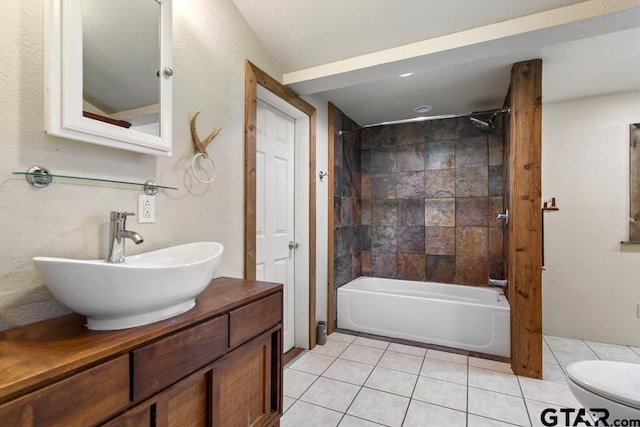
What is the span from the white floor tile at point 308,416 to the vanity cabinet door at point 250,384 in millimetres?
352

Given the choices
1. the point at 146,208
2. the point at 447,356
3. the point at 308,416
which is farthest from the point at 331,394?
the point at 146,208

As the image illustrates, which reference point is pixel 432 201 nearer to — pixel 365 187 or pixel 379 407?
pixel 365 187

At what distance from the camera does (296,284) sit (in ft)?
8.77

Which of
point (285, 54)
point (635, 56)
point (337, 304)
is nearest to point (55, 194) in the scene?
point (285, 54)

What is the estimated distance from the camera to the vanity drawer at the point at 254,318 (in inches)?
46.3

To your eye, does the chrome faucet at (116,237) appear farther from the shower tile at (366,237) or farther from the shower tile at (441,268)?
the shower tile at (441,268)

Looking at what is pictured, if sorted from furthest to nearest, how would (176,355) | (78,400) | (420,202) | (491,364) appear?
(420,202)
(491,364)
(176,355)
(78,400)

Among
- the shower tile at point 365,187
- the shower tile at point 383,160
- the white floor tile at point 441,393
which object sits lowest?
the white floor tile at point 441,393

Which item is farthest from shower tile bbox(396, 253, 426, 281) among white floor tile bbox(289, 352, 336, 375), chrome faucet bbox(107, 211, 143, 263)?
chrome faucet bbox(107, 211, 143, 263)

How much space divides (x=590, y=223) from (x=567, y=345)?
43.7 inches

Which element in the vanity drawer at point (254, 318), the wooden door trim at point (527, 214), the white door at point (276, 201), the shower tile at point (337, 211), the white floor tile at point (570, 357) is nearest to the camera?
the vanity drawer at point (254, 318)

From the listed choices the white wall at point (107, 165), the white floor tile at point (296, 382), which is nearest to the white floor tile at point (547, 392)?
the white floor tile at point (296, 382)

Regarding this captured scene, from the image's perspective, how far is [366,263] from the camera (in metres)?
3.71

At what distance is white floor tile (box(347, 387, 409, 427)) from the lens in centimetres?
173
